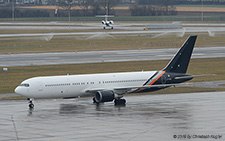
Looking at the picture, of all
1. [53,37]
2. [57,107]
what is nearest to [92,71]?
[57,107]

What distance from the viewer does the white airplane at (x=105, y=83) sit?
48.8 m

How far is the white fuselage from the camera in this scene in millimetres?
48562

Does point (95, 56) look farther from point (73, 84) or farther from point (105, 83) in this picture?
point (73, 84)

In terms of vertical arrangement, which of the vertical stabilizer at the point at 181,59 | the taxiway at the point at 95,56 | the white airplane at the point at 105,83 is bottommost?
the taxiway at the point at 95,56

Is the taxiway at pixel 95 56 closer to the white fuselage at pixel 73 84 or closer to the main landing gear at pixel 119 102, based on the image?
the white fuselage at pixel 73 84

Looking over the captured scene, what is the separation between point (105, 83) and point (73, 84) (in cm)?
391

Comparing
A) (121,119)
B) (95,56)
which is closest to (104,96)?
(121,119)

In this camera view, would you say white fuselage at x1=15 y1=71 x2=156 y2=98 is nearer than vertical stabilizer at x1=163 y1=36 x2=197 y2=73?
Yes

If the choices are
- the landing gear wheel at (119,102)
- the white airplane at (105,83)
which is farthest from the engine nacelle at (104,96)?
the landing gear wheel at (119,102)

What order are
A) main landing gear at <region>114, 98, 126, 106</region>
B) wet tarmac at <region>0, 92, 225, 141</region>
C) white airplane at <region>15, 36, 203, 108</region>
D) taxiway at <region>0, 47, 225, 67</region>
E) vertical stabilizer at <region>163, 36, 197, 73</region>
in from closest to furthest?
wet tarmac at <region>0, 92, 225, 141</region> < white airplane at <region>15, 36, 203, 108</region> < main landing gear at <region>114, 98, 126, 106</region> < vertical stabilizer at <region>163, 36, 197, 73</region> < taxiway at <region>0, 47, 225, 67</region>

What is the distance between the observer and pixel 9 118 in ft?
143

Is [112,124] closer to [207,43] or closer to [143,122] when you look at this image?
[143,122]

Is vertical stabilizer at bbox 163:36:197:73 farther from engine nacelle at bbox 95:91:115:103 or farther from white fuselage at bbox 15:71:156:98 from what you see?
engine nacelle at bbox 95:91:115:103

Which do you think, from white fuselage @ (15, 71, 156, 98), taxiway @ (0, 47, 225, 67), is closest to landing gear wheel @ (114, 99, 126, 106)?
white fuselage @ (15, 71, 156, 98)
